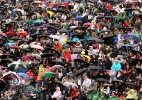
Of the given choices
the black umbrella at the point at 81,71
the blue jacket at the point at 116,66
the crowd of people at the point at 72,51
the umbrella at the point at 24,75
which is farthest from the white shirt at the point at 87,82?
the umbrella at the point at 24,75

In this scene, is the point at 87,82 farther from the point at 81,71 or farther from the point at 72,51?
the point at 72,51

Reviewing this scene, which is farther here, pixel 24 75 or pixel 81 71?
pixel 81 71

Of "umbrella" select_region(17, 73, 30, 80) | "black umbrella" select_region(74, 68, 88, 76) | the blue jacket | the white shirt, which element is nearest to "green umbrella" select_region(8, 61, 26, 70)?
"umbrella" select_region(17, 73, 30, 80)

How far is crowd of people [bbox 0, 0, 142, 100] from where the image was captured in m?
20.7

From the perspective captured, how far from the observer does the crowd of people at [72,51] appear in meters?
20.7

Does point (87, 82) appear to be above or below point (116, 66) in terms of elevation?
below

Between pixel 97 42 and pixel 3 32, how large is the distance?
647 centimetres

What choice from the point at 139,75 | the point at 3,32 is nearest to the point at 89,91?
the point at 139,75

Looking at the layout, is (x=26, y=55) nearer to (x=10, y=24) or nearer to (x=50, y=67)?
(x=50, y=67)

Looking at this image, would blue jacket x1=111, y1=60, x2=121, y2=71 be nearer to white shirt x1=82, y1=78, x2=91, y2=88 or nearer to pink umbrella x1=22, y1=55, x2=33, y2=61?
white shirt x1=82, y1=78, x2=91, y2=88

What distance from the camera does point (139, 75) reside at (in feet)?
68.8

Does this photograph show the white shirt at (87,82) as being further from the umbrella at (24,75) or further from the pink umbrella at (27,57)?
the pink umbrella at (27,57)

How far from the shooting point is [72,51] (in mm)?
24859

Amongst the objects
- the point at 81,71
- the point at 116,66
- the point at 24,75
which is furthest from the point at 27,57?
the point at 116,66
